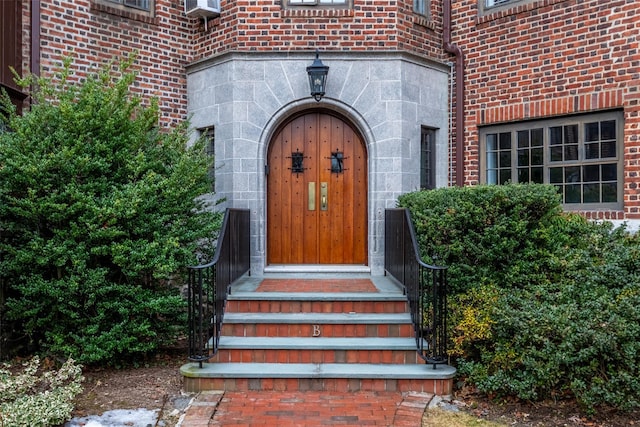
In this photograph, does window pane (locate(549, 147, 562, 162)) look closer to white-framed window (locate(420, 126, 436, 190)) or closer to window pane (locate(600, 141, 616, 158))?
window pane (locate(600, 141, 616, 158))

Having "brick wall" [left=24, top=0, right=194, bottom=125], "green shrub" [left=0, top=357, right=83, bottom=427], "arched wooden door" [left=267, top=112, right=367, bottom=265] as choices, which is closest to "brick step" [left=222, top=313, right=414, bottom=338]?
"green shrub" [left=0, top=357, right=83, bottom=427]

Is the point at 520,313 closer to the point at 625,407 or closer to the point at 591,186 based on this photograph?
the point at 625,407

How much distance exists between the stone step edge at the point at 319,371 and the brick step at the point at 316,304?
804mm

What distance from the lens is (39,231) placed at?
580cm

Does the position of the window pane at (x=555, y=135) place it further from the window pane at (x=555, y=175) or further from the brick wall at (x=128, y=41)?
the brick wall at (x=128, y=41)

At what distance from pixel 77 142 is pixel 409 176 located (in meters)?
4.37

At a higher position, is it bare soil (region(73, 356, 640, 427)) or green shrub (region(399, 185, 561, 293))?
green shrub (region(399, 185, 561, 293))

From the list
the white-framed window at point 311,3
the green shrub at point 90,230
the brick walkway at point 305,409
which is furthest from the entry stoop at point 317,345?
the white-framed window at point 311,3

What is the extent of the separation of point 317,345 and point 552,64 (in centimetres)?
507

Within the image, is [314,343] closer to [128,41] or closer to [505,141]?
[505,141]

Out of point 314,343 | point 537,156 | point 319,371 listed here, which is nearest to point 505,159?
point 537,156

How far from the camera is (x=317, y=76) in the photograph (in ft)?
25.2

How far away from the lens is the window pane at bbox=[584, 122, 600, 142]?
24.1 ft

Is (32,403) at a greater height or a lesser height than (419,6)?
lesser
